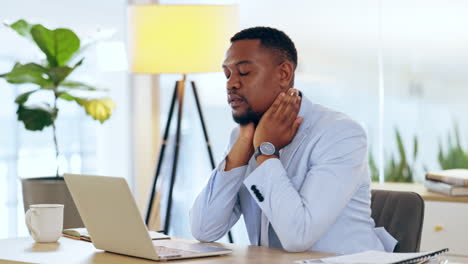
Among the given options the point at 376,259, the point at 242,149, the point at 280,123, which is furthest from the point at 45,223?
the point at 376,259

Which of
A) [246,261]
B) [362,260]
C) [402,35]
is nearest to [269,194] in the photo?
[246,261]

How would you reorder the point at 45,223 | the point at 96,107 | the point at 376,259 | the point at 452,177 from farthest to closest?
the point at 96,107, the point at 452,177, the point at 45,223, the point at 376,259

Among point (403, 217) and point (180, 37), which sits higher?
point (180, 37)

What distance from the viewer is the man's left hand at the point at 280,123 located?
222cm

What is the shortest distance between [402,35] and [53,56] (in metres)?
1.96

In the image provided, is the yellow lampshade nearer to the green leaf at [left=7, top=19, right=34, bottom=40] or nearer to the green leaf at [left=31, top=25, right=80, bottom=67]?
the green leaf at [left=31, top=25, right=80, bottom=67]

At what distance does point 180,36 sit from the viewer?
3.77 meters

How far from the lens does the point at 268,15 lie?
4.67 meters

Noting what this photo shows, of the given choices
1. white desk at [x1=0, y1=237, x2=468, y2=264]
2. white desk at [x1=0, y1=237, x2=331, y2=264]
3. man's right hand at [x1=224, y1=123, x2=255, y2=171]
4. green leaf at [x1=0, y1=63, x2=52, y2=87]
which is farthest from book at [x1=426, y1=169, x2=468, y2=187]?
green leaf at [x1=0, y1=63, x2=52, y2=87]

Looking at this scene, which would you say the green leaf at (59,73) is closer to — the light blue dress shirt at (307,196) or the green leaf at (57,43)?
the green leaf at (57,43)

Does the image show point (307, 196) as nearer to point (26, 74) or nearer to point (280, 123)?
point (280, 123)

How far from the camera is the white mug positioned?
6.99 ft

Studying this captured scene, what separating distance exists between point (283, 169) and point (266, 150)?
0.09 metres

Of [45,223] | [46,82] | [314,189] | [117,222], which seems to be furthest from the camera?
[46,82]
